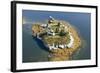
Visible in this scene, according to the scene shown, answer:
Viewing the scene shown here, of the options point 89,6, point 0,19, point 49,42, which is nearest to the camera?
point 0,19

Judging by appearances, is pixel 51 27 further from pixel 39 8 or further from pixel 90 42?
pixel 90 42

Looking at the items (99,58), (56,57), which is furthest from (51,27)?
(99,58)

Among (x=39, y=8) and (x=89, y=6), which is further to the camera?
(x=89, y=6)
